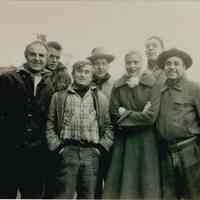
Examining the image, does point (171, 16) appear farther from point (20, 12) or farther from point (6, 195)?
point (6, 195)

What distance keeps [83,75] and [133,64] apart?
298mm

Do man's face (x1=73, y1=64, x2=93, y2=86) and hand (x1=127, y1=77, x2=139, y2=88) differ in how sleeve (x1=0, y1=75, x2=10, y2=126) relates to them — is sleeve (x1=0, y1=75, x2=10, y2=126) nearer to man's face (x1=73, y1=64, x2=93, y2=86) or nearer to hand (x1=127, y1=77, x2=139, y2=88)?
man's face (x1=73, y1=64, x2=93, y2=86)

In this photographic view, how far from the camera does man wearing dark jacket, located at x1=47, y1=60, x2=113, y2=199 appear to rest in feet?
7.95

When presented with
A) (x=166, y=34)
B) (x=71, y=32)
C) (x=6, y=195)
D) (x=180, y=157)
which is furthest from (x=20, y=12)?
(x=180, y=157)

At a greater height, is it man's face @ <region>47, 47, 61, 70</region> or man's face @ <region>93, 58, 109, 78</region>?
man's face @ <region>47, 47, 61, 70</region>

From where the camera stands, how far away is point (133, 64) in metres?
2.50

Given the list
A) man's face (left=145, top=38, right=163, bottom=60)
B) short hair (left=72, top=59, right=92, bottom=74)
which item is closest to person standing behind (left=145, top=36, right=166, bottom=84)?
man's face (left=145, top=38, right=163, bottom=60)

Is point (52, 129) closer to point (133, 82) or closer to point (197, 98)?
point (133, 82)

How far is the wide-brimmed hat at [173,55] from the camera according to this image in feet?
8.10

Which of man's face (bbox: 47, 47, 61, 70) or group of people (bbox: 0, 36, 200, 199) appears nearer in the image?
group of people (bbox: 0, 36, 200, 199)

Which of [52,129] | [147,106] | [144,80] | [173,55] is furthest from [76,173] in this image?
[173,55]

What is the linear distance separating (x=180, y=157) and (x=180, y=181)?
0.13m

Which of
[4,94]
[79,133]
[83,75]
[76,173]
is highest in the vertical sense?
[83,75]

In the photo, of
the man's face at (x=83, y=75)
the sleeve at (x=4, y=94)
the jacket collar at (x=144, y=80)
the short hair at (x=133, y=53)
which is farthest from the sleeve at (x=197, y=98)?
the sleeve at (x=4, y=94)
